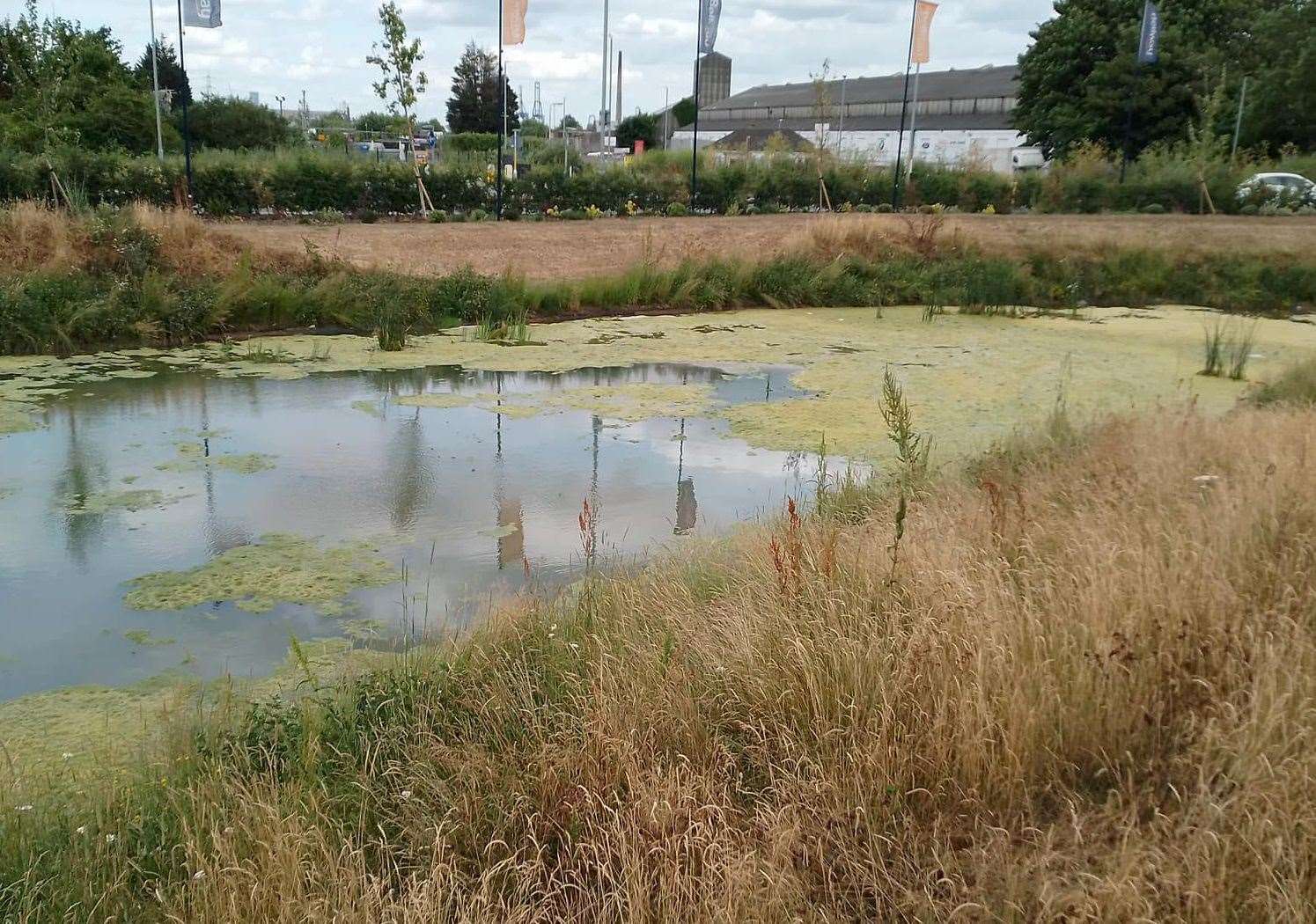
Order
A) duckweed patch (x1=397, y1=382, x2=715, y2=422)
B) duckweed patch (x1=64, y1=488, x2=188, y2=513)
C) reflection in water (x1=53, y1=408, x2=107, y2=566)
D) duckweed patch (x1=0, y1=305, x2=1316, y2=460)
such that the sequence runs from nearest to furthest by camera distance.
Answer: reflection in water (x1=53, y1=408, x2=107, y2=566), duckweed patch (x1=64, y1=488, x2=188, y2=513), duckweed patch (x1=0, y1=305, x2=1316, y2=460), duckweed patch (x1=397, y1=382, x2=715, y2=422)

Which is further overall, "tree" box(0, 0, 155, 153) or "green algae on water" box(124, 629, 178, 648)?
"tree" box(0, 0, 155, 153)

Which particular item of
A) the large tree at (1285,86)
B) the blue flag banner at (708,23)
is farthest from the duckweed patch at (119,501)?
the large tree at (1285,86)

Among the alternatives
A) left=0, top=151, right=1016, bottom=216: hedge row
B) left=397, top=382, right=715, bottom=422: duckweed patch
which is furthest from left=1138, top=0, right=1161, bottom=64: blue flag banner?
left=397, top=382, right=715, bottom=422: duckweed patch

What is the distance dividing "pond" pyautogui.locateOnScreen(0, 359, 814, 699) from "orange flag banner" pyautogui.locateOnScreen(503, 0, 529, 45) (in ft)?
36.0

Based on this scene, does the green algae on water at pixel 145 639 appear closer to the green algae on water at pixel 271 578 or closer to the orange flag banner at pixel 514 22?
the green algae on water at pixel 271 578

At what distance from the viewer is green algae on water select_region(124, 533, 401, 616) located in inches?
175

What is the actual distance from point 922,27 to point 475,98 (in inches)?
968

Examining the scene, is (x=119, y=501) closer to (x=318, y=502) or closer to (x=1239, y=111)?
(x=318, y=502)

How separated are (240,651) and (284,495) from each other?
1.92 metres

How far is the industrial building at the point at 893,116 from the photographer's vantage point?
45.4m

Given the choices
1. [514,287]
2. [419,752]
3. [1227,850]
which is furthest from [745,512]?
[514,287]

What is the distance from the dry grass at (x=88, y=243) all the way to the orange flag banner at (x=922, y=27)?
1579 centimetres

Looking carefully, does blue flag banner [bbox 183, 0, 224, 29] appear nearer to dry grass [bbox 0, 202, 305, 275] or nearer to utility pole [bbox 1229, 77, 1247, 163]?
dry grass [bbox 0, 202, 305, 275]

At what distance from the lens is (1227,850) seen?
85.1 inches
